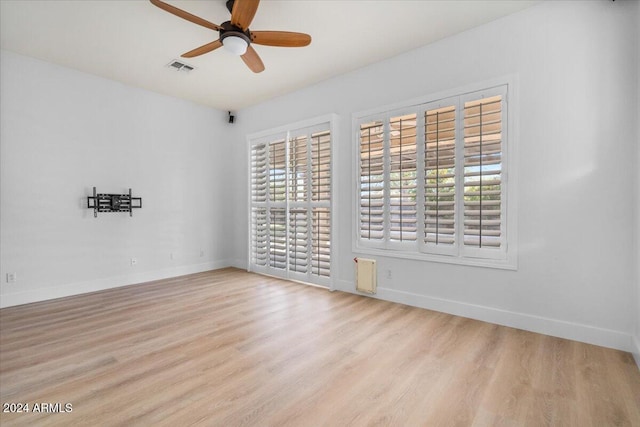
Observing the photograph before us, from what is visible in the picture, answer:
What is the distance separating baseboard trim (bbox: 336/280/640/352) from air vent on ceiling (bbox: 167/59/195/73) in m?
3.86

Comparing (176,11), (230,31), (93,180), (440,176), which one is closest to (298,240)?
(440,176)

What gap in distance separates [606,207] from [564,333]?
1.14 meters

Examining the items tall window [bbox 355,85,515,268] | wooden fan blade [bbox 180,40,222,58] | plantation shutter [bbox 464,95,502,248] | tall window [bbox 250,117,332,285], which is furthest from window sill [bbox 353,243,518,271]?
wooden fan blade [bbox 180,40,222,58]

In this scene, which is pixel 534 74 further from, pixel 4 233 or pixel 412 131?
pixel 4 233

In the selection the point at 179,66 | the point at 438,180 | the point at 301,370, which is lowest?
the point at 301,370

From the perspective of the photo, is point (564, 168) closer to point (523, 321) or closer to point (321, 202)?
point (523, 321)

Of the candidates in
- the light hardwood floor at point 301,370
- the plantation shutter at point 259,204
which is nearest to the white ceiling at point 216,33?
the plantation shutter at point 259,204

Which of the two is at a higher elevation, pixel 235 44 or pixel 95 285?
pixel 235 44

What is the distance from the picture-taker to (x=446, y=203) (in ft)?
10.7

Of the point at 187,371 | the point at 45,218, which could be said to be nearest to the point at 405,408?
the point at 187,371

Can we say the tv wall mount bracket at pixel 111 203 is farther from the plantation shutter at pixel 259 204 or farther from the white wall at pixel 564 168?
the white wall at pixel 564 168

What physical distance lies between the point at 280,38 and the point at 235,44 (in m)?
0.40

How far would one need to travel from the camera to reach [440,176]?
10.9ft

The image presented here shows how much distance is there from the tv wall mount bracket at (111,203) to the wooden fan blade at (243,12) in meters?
3.27
